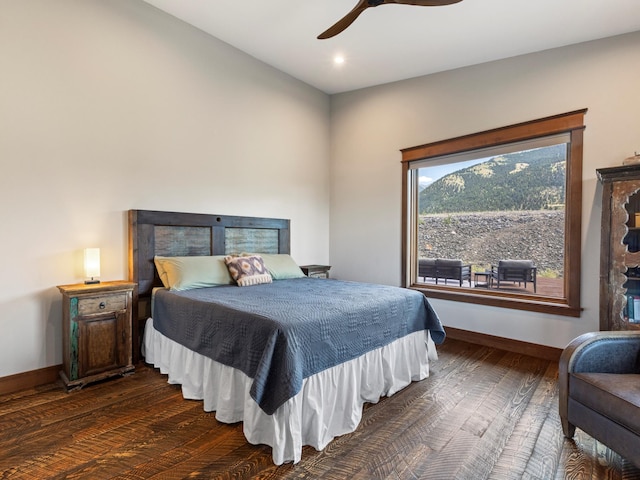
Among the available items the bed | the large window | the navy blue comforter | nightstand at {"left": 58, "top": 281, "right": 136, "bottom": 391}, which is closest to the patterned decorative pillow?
the bed

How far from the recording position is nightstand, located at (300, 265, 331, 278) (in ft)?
14.8

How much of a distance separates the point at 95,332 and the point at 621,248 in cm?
425

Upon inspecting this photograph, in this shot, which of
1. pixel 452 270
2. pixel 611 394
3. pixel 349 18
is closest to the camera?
pixel 611 394

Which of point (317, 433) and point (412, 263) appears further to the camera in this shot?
point (412, 263)

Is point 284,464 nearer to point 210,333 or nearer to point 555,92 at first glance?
point 210,333

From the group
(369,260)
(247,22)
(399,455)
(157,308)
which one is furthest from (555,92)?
(157,308)

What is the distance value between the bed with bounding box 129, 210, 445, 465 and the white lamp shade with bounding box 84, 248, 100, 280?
0.36 metres

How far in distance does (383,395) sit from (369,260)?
2.41 m

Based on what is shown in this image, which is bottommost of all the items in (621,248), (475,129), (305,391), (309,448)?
(309,448)

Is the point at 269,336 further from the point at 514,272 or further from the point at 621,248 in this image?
the point at 514,272

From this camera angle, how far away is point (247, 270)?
3.36 meters

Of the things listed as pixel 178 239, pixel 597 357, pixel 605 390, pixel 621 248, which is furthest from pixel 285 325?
pixel 621 248

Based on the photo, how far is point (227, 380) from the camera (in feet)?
7.01

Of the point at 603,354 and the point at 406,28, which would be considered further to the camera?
the point at 406,28
